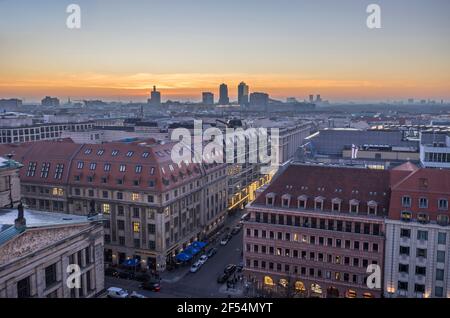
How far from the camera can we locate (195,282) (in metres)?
39.4

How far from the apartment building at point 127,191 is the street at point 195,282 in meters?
3.17

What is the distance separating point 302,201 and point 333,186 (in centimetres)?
312

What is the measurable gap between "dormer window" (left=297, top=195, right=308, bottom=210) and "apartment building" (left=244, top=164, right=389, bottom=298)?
0.28 ft

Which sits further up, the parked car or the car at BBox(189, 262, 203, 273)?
the car at BBox(189, 262, 203, 273)

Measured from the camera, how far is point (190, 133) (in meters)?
66.8

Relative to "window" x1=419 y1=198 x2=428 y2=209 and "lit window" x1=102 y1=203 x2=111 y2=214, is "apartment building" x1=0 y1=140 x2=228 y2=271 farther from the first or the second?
"window" x1=419 y1=198 x2=428 y2=209

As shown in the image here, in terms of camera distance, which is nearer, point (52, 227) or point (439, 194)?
point (52, 227)

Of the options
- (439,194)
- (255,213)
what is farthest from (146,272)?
(439,194)

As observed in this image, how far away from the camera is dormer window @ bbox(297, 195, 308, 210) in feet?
120

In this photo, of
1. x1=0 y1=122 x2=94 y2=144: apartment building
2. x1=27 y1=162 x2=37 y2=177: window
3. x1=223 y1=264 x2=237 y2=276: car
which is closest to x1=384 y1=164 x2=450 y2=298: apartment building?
x1=223 y1=264 x2=237 y2=276: car

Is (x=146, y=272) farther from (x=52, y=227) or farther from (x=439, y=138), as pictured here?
(x=439, y=138)
